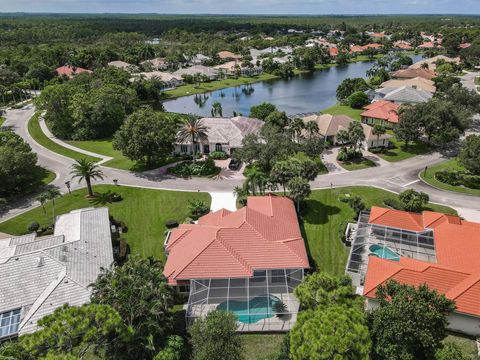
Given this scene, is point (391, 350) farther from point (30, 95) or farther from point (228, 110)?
point (30, 95)

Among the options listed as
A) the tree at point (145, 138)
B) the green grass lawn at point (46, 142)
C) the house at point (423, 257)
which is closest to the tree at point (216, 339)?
the house at point (423, 257)

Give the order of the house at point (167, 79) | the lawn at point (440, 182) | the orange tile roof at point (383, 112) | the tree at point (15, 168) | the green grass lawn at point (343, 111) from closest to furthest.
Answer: the tree at point (15, 168) < the lawn at point (440, 182) < the orange tile roof at point (383, 112) < the green grass lawn at point (343, 111) < the house at point (167, 79)

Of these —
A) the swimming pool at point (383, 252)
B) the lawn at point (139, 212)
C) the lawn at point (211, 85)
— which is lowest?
the lawn at point (211, 85)

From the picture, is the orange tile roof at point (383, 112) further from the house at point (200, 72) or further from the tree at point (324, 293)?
the house at point (200, 72)

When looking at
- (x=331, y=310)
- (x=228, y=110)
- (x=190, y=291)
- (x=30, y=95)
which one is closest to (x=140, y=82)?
(x=228, y=110)

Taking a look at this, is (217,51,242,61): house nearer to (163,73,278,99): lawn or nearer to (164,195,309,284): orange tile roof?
(163,73,278,99): lawn

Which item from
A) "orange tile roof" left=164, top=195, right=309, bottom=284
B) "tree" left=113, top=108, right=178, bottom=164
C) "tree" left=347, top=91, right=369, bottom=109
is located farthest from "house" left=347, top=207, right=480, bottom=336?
"tree" left=347, top=91, right=369, bottom=109
